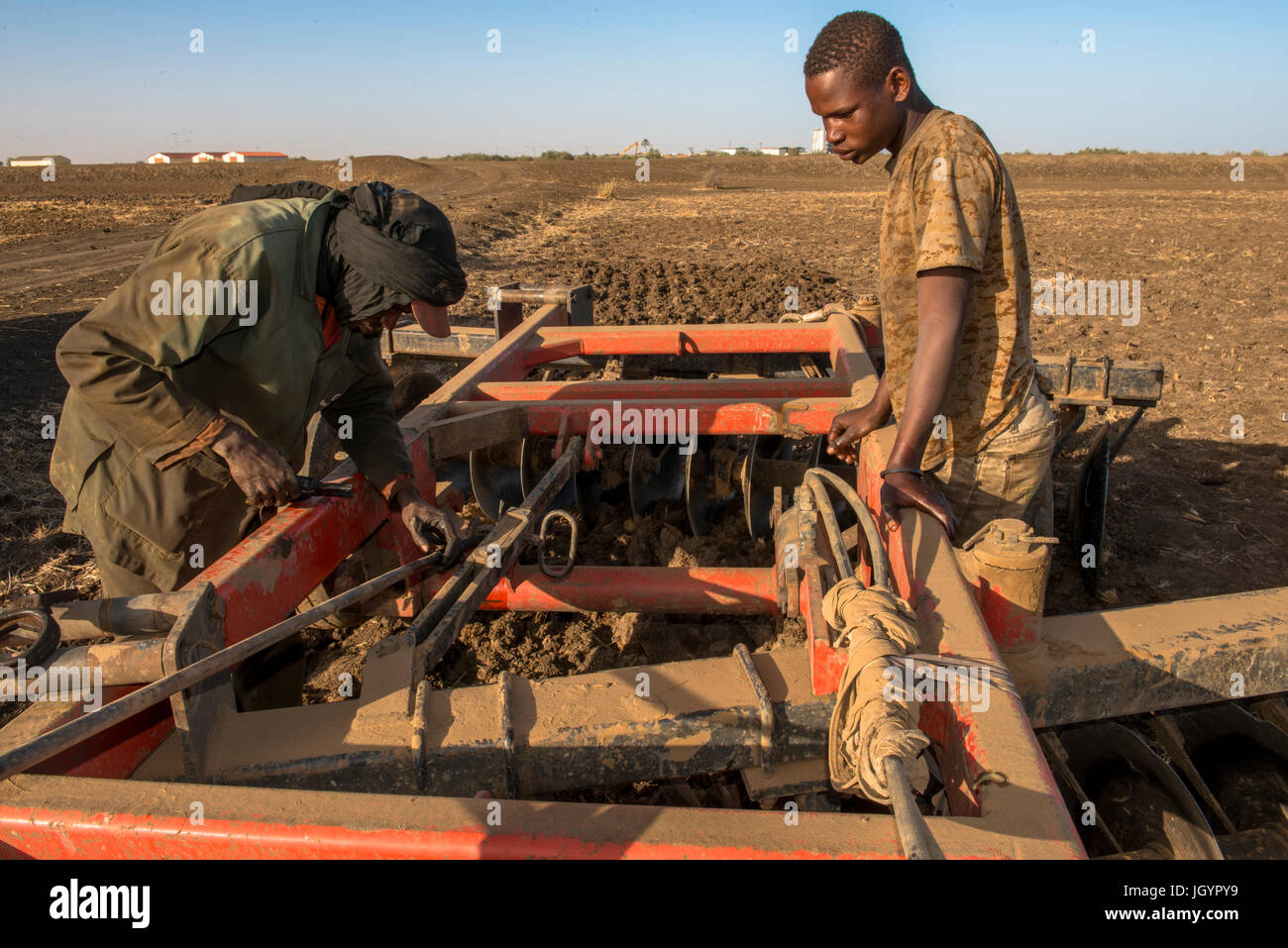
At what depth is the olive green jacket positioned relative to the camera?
2.07 meters

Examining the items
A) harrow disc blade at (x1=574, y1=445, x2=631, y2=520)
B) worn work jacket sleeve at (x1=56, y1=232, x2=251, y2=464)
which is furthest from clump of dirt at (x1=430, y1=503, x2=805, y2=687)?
worn work jacket sleeve at (x1=56, y1=232, x2=251, y2=464)

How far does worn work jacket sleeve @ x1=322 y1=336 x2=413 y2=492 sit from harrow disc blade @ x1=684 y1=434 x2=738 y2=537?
1505 mm

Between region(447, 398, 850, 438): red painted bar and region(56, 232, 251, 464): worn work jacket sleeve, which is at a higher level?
region(56, 232, 251, 464): worn work jacket sleeve

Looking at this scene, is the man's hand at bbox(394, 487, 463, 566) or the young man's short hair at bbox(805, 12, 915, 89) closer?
the young man's short hair at bbox(805, 12, 915, 89)

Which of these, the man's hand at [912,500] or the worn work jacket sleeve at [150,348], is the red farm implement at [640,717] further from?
the worn work jacket sleeve at [150,348]

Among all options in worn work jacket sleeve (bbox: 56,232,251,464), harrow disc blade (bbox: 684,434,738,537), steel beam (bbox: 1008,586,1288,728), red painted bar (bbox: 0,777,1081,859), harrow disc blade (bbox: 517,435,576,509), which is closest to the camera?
red painted bar (bbox: 0,777,1081,859)

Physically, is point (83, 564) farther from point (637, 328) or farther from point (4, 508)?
point (637, 328)

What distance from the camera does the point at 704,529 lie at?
410 cm

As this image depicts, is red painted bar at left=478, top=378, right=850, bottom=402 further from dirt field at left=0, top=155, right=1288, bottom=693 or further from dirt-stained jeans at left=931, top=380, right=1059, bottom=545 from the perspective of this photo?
dirt-stained jeans at left=931, top=380, right=1059, bottom=545

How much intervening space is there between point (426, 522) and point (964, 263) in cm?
164

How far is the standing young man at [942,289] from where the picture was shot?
201cm

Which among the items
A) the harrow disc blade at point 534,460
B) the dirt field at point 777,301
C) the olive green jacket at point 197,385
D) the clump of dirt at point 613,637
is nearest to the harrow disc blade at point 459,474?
the harrow disc blade at point 534,460

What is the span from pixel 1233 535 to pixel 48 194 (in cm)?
3111
